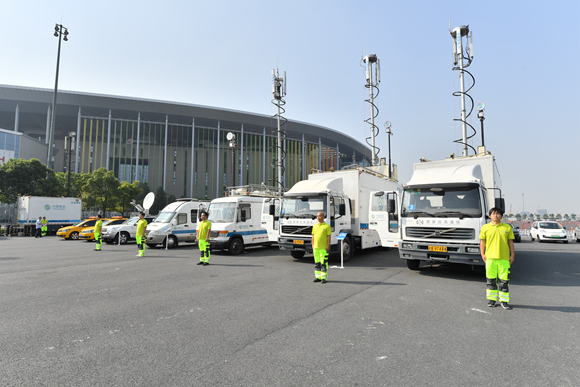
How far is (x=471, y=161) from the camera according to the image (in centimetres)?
995

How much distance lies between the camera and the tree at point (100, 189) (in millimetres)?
37572

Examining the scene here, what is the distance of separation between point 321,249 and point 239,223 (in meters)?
7.06

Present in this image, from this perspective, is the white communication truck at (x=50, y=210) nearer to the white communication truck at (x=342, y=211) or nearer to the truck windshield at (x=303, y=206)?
the white communication truck at (x=342, y=211)

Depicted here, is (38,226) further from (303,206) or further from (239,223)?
(303,206)

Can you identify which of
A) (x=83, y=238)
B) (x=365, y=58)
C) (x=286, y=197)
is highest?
(x=365, y=58)

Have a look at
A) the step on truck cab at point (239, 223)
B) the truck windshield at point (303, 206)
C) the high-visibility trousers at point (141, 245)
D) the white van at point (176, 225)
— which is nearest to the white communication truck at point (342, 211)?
the truck windshield at point (303, 206)

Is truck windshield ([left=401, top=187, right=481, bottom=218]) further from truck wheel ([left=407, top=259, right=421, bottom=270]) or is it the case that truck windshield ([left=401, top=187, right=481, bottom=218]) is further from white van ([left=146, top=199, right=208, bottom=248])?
white van ([left=146, top=199, right=208, bottom=248])

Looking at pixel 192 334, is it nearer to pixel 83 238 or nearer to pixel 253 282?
pixel 253 282

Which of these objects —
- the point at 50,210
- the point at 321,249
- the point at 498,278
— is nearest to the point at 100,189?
the point at 50,210

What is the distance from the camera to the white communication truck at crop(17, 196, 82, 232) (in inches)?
1025

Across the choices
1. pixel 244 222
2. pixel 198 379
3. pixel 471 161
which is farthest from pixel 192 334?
pixel 244 222

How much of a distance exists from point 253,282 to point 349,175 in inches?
252

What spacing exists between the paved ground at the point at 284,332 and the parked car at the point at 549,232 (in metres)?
14.1

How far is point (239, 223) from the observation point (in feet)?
47.2
